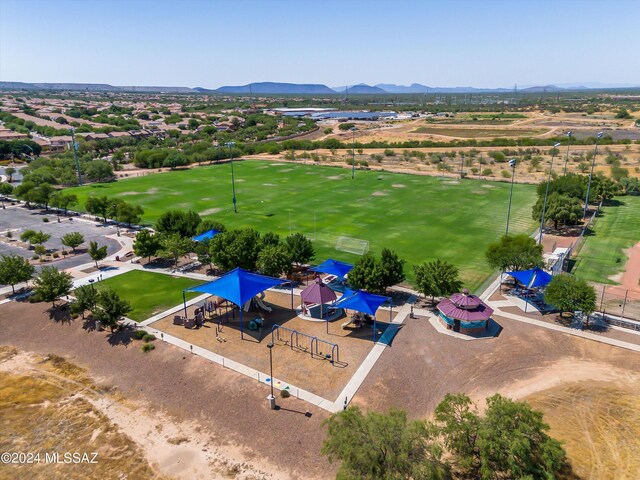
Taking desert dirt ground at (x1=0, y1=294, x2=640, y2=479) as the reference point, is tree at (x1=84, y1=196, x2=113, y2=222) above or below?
above

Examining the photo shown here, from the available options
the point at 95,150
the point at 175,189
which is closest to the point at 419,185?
the point at 175,189

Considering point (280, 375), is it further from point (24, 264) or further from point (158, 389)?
point (24, 264)

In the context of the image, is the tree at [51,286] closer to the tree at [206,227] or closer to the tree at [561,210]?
the tree at [206,227]

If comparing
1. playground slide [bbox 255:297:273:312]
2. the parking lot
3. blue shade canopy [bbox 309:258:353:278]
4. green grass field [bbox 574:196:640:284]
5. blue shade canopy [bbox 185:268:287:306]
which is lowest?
the parking lot

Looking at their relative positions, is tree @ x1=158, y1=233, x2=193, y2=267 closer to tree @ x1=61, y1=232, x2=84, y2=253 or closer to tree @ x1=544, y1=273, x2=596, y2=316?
tree @ x1=61, y1=232, x2=84, y2=253

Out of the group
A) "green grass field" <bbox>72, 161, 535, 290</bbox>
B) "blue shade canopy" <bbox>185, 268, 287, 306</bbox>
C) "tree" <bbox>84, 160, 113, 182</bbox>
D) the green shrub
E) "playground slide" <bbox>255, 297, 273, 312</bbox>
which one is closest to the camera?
the green shrub

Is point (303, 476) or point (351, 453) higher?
point (351, 453)

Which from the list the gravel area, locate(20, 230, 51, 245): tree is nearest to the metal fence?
the gravel area

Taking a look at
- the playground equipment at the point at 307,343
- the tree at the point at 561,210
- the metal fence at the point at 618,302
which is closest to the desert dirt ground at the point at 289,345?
the playground equipment at the point at 307,343
